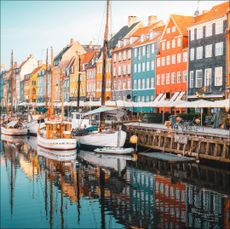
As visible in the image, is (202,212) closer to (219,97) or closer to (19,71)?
(219,97)

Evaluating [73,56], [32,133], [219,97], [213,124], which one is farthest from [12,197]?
[73,56]

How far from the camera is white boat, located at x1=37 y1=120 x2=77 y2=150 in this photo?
41.3 metres

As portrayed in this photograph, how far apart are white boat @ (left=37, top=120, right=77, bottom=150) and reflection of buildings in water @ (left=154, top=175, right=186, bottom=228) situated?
14892 millimetres

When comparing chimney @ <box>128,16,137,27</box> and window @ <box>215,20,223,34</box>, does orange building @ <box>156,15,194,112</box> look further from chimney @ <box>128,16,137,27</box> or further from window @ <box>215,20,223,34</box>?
chimney @ <box>128,16,137,27</box>

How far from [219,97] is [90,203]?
109 feet

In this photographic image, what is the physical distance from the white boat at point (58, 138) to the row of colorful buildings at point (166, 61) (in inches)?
244

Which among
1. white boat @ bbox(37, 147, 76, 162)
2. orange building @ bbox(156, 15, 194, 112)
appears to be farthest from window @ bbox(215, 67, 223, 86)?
white boat @ bbox(37, 147, 76, 162)

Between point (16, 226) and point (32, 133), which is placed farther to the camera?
point (32, 133)

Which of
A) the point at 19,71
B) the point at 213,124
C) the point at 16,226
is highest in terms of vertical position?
the point at 19,71

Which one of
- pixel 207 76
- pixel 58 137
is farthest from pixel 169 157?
pixel 207 76

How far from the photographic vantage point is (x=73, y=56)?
103000mm

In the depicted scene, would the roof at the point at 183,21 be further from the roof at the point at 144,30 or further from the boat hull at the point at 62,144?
the boat hull at the point at 62,144

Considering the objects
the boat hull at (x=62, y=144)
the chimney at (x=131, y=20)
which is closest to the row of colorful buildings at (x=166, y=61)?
the chimney at (x=131, y=20)

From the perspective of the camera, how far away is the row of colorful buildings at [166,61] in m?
53.2
